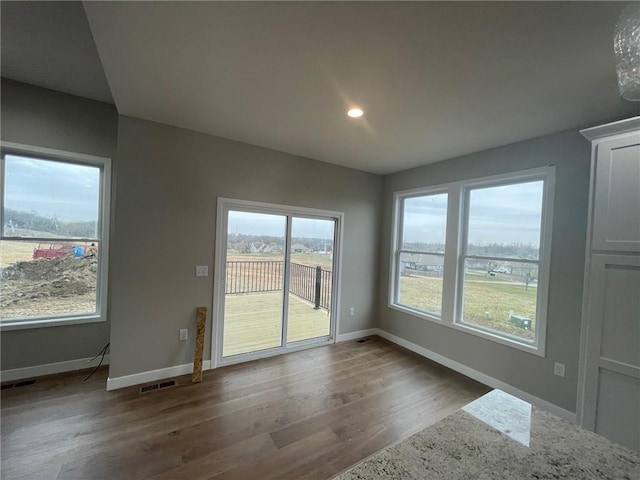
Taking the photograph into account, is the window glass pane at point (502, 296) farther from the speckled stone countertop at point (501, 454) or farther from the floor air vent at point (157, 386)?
the floor air vent at point (157, 386)

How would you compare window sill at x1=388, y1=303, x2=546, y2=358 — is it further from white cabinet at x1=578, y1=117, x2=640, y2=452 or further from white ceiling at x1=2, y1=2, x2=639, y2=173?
white ceiling at x1=2, y1=2, x2=639, y2=173

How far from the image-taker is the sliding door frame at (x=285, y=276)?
3.05 metres

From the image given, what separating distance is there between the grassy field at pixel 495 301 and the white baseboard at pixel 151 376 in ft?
A: 10.3

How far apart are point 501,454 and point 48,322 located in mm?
3915

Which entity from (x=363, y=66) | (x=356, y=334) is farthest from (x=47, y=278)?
(x=356, y=334)

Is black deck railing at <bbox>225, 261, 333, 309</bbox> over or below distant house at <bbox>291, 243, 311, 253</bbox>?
below

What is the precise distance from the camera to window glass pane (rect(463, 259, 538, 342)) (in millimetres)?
2754

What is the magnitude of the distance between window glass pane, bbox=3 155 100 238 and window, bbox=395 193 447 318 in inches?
162

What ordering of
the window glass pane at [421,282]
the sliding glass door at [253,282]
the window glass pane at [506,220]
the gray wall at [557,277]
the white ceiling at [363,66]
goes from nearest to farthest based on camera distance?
the white ceiling at [363,66] < the gray wall at [557,277] < the window glass pane at [506,220] < the sliding glass door at [253,282] < the window glass pane at [421,282]

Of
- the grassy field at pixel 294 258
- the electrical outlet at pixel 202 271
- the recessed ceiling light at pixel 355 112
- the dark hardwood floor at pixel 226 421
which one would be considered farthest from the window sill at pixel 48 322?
the recessed ceiling light at pixel 355 112

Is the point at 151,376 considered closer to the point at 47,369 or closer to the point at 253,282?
the point at 47,369

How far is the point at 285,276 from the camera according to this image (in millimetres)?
3582

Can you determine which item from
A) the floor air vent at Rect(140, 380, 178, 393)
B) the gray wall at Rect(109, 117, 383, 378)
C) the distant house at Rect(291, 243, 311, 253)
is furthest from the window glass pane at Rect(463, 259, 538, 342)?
the floor air vent at Rect(140, 380, 178, 393)

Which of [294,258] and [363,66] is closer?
[363,66]
